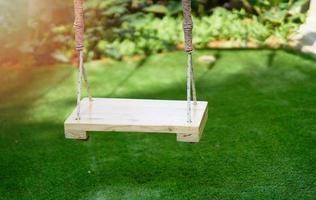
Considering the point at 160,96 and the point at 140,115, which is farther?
the point at 160,96

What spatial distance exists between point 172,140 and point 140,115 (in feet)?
5.00

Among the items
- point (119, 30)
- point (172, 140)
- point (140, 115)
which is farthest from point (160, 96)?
point (140, 115)

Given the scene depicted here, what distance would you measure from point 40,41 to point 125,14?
130cm

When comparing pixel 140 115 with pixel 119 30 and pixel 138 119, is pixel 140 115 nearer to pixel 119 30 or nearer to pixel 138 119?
pixel 138 119

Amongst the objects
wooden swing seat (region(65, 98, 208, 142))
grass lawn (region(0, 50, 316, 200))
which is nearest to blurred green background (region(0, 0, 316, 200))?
grass lawn (region(0, 50, 316, 200))

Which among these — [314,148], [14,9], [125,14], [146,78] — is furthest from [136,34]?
[314,148]

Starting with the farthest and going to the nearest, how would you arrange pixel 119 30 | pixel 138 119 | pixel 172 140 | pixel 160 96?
pixel 119 30 < pixel 160 96 < pixel 172 140 < pixel 138 119

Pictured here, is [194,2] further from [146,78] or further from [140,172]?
[140,172]

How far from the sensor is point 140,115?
3.67 m

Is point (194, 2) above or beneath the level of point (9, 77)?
above

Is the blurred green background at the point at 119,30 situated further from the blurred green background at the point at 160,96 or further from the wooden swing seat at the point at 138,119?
the wooden swing seat at the point at 138,119

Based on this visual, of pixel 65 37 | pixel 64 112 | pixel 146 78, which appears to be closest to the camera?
pixel 64 112

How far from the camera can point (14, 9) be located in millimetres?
7441

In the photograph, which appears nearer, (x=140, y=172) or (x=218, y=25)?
(x=140, y=172)
